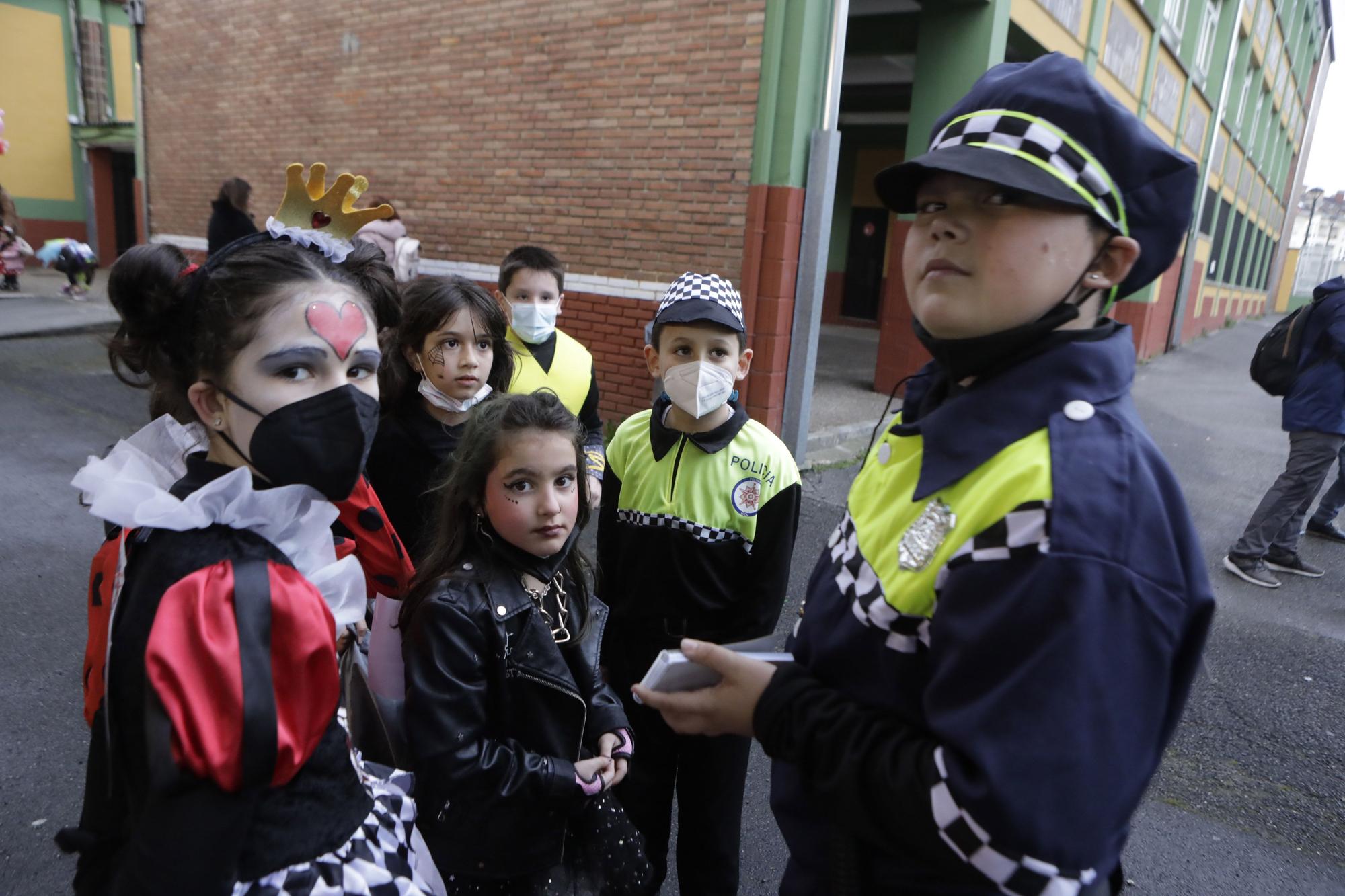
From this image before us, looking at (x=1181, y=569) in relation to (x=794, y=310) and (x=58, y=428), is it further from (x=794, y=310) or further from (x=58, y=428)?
(x=58, y=428)

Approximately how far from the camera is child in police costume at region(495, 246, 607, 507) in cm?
342

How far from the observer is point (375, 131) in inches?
375

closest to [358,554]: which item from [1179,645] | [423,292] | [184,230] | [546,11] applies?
[423,292]

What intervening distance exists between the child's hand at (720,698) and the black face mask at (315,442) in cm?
61

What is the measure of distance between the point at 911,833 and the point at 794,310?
233 inches

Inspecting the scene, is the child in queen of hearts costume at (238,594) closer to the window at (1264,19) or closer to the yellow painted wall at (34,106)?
Result: the yellow painted wall at (34,106)

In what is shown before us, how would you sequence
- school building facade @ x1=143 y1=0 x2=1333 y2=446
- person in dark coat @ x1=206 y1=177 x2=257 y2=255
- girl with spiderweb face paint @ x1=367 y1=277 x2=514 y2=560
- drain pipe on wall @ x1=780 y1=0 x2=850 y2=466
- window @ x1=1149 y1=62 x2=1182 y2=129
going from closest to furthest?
girl with spiderweb face paint @ x1=367 y1=277 x2=514 y2=560 → drain pipe on wall @ x1=780 y1=0 x2=850 y2=466 → school building facade @ x1=143 y1=0 x2=1333 y2=446 → person in dark coat @ x1=206 y1=177 x2=257 y2=255 → window @ x1=1149 y1=62 x2=1182 y2=129

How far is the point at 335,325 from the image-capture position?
54.6 inches

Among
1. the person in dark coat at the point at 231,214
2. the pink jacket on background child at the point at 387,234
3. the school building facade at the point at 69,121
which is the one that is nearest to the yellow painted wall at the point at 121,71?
the school building facade at the point at 69,121

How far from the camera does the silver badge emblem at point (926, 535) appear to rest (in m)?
1.04

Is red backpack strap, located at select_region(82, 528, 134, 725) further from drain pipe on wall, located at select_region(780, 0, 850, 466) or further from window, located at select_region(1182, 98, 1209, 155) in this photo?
window, located at select_region(1182, 98, 1209, 155)

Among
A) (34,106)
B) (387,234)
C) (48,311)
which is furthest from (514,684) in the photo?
(34,106)

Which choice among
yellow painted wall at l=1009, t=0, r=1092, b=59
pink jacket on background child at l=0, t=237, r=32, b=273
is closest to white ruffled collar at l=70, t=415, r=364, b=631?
yellow painted wall at l=1009, t=0, r=1092, b=59

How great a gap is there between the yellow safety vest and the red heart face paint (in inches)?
72.7
